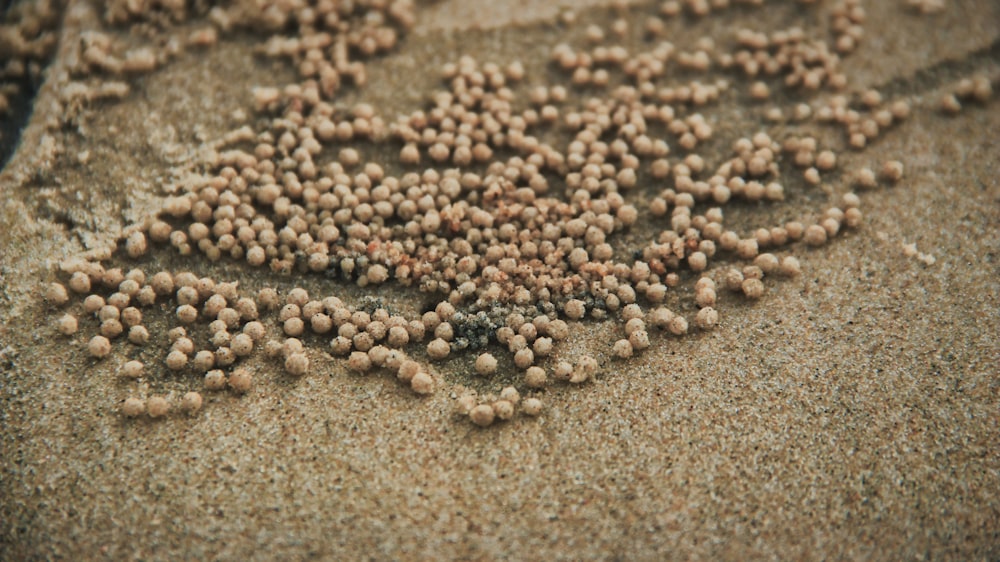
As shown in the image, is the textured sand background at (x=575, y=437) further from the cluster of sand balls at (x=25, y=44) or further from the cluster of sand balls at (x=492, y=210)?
the cluster of sand balls at (x=25, y=44)

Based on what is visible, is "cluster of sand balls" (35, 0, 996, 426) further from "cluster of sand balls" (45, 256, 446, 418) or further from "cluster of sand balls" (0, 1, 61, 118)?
"cluster of sand balls" (0, 1, 61, 118)

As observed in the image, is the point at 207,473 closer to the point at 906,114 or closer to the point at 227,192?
the point at 227,192

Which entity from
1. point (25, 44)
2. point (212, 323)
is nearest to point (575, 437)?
point (212, 323)

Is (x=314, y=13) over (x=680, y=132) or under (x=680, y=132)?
over

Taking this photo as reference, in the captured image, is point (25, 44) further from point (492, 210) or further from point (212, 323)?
point (492, 210)

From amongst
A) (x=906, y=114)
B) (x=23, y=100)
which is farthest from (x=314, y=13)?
(x=906, y=114)

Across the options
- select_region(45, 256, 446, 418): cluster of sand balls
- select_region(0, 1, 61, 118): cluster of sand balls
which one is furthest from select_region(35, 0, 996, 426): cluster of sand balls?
select_region(0, 1, 61, 118): cluster of sand balls
